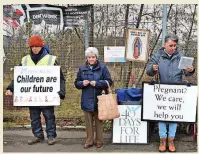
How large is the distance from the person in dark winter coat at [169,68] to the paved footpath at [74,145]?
0.28 m

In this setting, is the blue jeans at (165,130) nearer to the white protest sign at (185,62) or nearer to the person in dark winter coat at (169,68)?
the person in dark winter coat at (169,68)

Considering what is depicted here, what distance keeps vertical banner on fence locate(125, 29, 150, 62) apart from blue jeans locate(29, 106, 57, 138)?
6.01 ft

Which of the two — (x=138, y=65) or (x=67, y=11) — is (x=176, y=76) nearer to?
(x=138, y=65)

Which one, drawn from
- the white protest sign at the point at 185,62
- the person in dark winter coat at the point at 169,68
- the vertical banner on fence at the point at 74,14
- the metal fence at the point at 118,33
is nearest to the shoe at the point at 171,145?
the person in dark winter coat at the point at 169,68

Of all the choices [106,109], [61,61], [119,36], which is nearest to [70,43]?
[61,61]

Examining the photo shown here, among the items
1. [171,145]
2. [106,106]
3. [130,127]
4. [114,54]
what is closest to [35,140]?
[106,106]

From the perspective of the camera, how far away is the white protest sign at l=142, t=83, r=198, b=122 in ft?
20.7

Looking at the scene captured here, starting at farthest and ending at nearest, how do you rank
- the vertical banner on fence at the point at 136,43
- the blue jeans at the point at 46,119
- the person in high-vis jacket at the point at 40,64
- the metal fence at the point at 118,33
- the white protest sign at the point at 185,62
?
the metal fence at the point at 118,33 → the vertical banner on fence at the point at 136,43 → the blue jeans at the point at 46,119 → the person in high-vis jacket at the point at 40,64 → the white protest sign at the point at 185,62

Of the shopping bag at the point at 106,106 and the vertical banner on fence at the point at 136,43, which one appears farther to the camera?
the vertical banner on fence at the point at 136,43

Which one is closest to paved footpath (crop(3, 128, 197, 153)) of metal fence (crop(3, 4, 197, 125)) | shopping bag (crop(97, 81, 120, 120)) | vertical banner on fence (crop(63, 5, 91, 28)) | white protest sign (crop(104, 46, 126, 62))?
shopping bag (crop(97, 81, 120, 120))

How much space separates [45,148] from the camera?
6.47 metres

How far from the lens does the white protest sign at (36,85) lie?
642cm

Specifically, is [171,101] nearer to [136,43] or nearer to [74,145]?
[136,43]

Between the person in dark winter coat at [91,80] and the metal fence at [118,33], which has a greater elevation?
the metal fence at [118,33]
